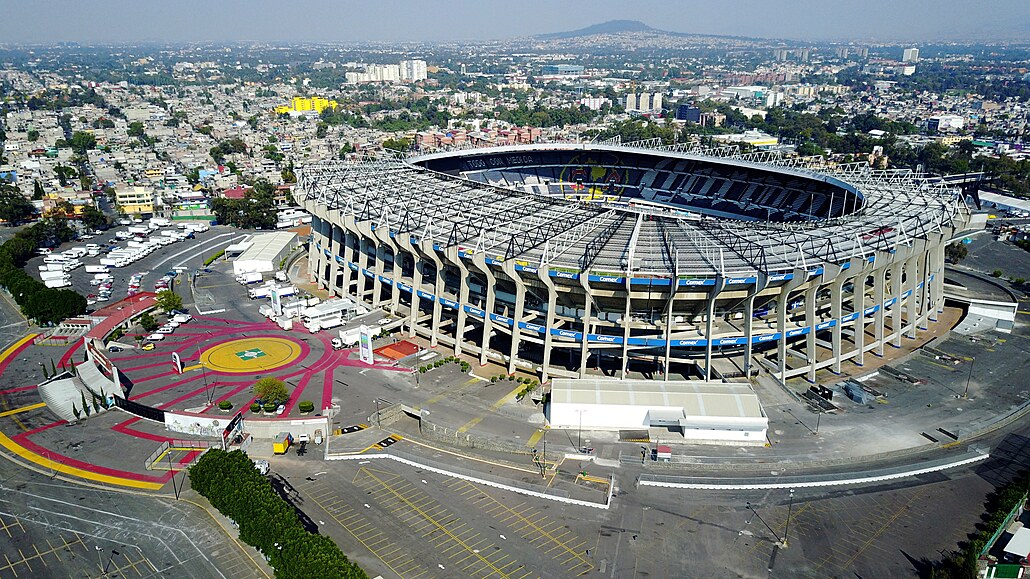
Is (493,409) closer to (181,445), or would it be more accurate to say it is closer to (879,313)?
(181,445)

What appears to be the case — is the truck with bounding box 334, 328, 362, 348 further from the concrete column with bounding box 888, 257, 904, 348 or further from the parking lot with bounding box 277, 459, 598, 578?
the concrete column with bounding box 888, 257, 904, 348

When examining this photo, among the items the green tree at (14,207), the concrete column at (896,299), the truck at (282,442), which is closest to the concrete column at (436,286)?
the truck at (282,442)

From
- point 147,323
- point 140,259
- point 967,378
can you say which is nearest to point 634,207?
point 967,378

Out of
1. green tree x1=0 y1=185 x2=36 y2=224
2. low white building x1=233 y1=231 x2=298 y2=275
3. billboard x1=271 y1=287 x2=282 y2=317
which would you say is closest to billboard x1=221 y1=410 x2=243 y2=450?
billboard x1=271 y1=287 x2=282 y2=317

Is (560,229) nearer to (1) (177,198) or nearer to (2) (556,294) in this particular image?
(2) (556,294)

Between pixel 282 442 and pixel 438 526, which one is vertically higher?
pixel 282 442

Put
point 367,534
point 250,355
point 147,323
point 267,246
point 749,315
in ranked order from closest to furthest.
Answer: point 367,534 → point 749,315 → point 250,355 → point 147,323 → point 267,246

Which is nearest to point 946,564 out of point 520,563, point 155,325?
point 520,563

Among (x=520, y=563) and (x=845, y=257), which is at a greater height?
(x=845, y=257)
